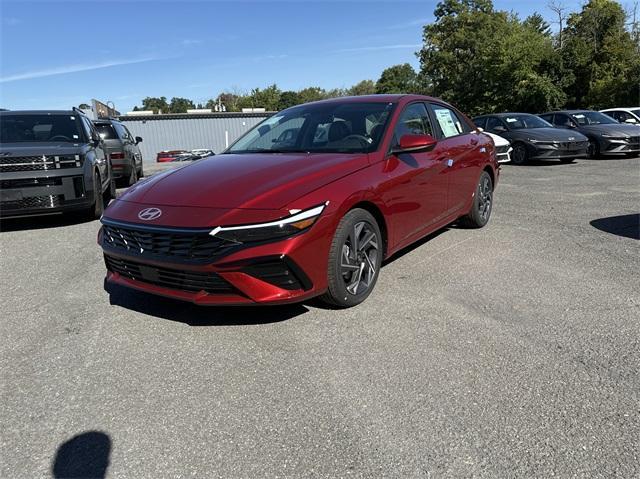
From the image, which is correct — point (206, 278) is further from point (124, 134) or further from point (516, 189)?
point (124, 134)

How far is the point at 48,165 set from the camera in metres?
6.65

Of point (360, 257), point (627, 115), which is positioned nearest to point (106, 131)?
point (360, 257)

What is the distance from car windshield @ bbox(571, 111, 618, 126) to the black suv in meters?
13.4

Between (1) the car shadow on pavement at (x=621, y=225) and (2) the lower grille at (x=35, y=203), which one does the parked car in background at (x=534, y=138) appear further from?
(2) the lower grille at (x=35, y=203)

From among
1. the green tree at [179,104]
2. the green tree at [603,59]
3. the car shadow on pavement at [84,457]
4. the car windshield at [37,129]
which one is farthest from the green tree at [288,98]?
the car shadow on pavement at [84,457]

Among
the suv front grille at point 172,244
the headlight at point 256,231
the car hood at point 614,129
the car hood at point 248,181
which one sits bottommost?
the suv front grille at point 172,244

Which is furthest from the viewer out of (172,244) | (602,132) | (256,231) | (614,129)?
(614,129)

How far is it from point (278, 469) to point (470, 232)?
4.49 metres

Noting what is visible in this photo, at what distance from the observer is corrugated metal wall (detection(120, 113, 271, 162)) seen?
5341 cm

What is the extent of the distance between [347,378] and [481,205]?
3.95 meters

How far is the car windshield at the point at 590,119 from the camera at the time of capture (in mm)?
15086

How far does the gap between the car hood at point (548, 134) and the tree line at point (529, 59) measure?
20.7 m

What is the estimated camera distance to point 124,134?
12250 mm

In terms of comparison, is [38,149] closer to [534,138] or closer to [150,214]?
[150,214]
